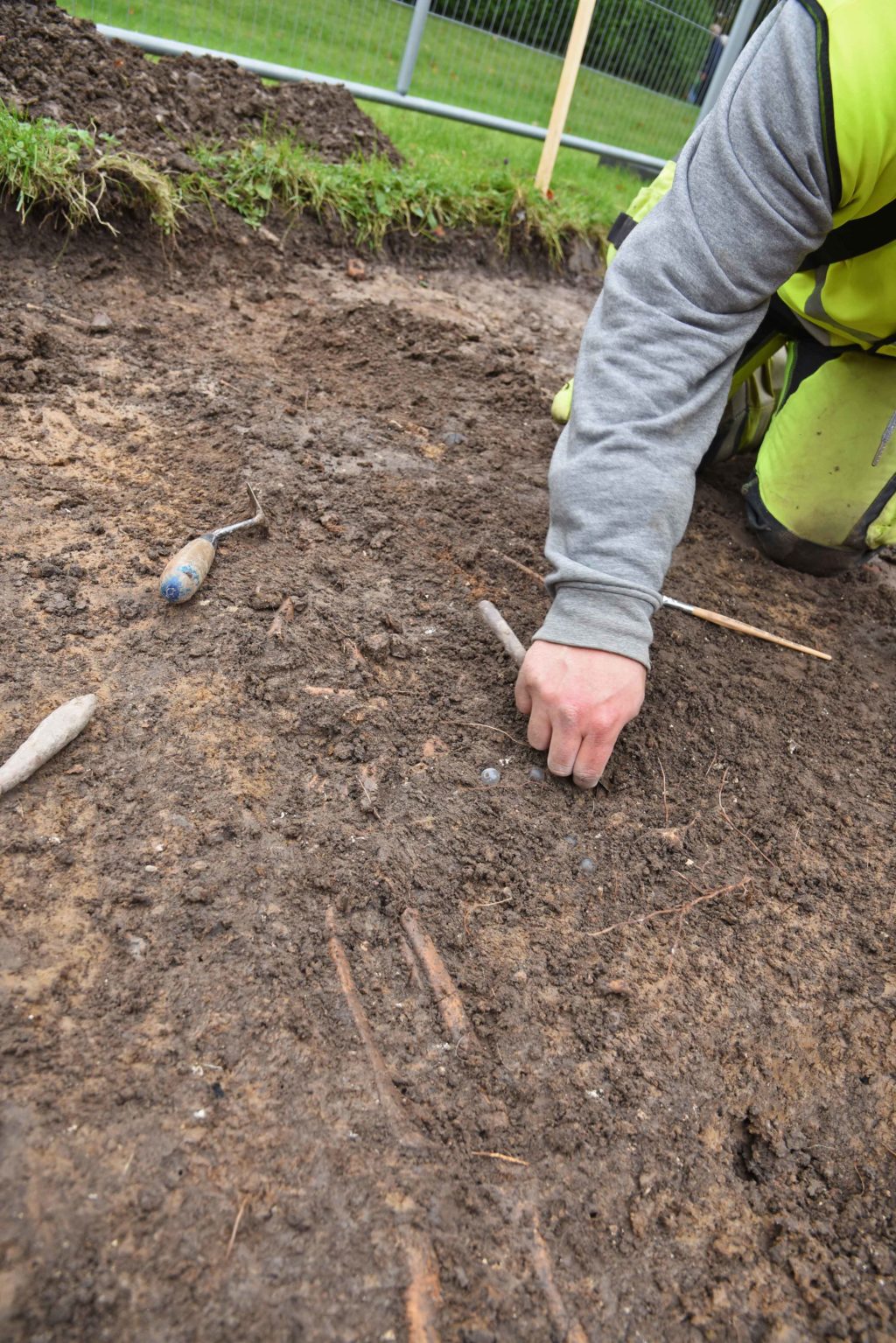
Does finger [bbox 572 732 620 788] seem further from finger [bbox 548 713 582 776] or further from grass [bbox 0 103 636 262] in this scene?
grass [bbox 0 103 636 262]

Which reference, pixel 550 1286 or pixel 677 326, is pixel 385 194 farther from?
pixel 550 1286

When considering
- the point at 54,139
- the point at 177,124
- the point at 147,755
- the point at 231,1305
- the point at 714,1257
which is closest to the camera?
the point at 231,1305

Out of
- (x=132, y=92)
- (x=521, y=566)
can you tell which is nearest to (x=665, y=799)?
(x=521, y=566)

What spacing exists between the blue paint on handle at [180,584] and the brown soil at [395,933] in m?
0.06

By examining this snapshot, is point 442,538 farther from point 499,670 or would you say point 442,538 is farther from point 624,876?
point 624,876

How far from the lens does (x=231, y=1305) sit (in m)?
1.09

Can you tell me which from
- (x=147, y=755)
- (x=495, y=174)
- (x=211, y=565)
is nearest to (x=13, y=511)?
(x=211, y=565)

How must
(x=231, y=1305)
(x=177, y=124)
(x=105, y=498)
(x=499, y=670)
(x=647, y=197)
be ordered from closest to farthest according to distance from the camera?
1. (x=231, y=1305)
2. (x=499, y=670)
3. (x=105, y=498)
4. (x=647, y=197)
5. (x=177, y=124)

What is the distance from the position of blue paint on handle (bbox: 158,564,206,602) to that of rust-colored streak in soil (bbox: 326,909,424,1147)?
815mm

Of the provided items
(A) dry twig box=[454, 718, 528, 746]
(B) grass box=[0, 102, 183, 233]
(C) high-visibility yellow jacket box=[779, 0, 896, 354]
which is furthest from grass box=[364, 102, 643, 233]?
(A) dry twig box=[454, 718, 528, 746]

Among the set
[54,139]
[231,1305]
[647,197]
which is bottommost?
[231,1305]

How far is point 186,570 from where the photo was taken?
1.99 metres

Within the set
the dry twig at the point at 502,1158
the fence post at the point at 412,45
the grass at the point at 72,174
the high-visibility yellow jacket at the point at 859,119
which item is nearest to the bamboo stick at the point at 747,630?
the high-visibility yellow jacket at the point at 859,119

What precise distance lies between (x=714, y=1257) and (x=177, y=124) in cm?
416
